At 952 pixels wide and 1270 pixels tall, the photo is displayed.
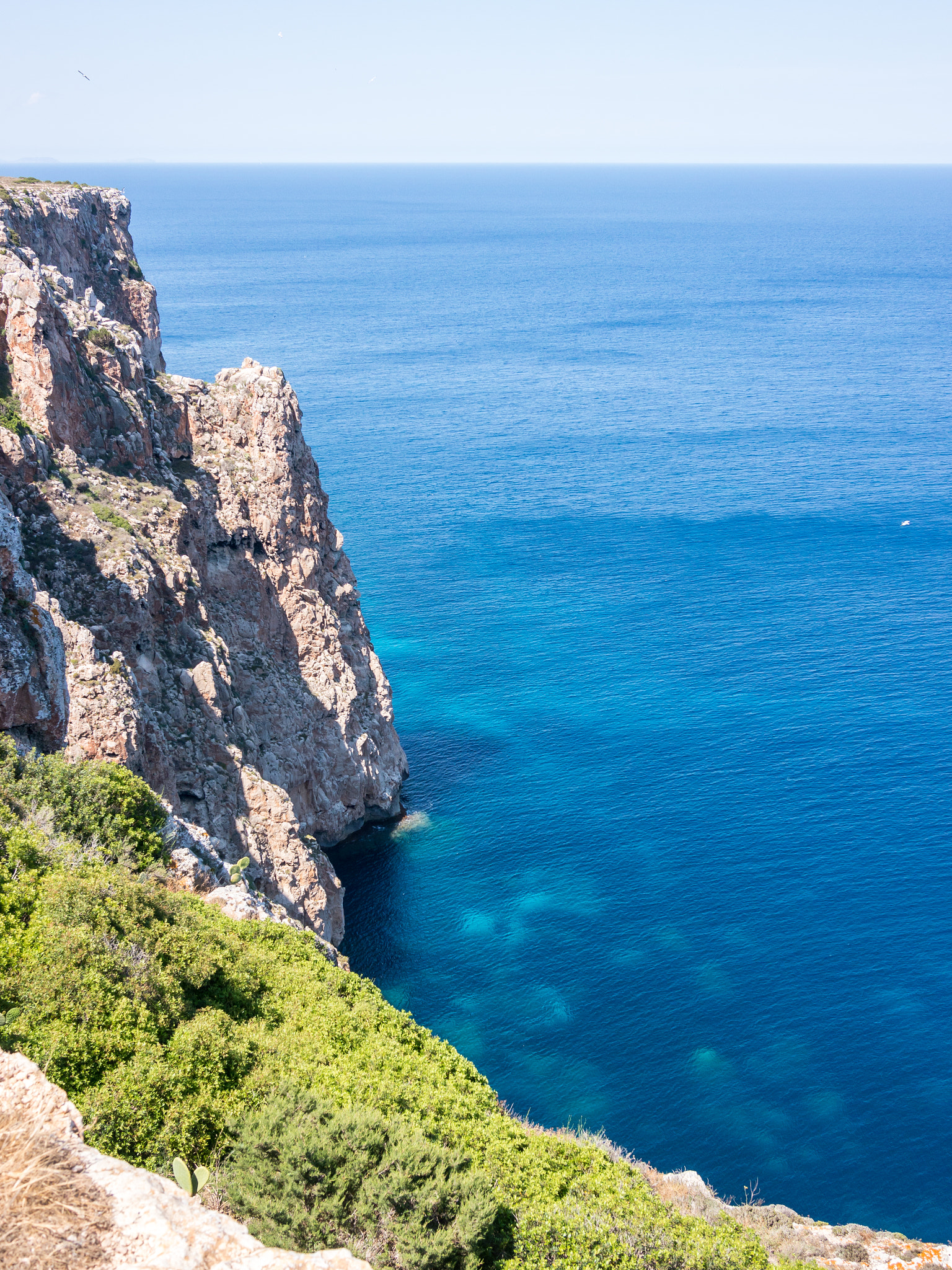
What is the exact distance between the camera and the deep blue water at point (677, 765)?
52500 millimetres

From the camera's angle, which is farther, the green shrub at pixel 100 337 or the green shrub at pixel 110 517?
the green shrub at pixel 100 337

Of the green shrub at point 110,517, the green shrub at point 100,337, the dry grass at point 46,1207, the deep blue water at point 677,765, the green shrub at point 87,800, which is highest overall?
the green shrub at point 100,337

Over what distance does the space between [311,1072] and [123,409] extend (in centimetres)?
4064

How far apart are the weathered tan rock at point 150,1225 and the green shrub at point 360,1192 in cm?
258

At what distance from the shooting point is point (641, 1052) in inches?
2127

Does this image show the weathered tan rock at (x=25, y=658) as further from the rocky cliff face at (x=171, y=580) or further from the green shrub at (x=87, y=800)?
the green shrub at (x=87, y=800)

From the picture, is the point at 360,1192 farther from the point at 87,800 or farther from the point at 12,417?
the point at 12,417

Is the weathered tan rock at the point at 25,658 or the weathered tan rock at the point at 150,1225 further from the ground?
the weathered tan rock at the point at 25,658

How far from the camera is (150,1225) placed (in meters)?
16.8

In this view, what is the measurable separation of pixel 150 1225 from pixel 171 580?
38.6 m

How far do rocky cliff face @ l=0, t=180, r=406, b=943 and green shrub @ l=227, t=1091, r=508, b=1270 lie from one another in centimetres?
2027

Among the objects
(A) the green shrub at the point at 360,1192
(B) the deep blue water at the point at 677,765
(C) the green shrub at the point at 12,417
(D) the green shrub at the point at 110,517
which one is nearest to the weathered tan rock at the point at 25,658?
(C) the green shrub at the point at 12,417

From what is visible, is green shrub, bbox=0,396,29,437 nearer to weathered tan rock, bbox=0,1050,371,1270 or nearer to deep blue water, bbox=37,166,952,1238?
weathered tan rock, bbox=0,1050,371,1270

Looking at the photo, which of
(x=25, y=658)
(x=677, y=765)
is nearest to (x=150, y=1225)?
(x=25, y=658)
